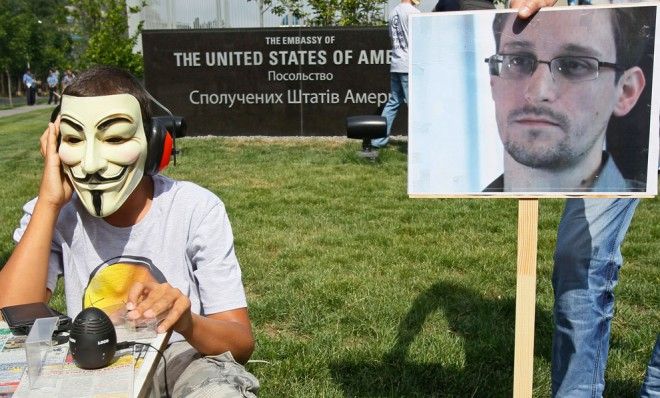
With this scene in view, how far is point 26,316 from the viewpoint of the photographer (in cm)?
208

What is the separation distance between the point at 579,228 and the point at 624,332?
1525 mm

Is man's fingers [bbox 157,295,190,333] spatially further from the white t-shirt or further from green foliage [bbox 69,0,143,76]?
green foliage [bbox 69,0,143,76]

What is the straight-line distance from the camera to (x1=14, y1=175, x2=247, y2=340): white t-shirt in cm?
242

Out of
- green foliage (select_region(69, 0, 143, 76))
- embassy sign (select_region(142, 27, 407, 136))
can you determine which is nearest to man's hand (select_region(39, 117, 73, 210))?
embassy sign (select_region(142, 27, 407, 136))

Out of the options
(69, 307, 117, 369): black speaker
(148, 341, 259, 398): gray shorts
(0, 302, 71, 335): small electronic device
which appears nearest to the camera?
(69, 307, 117, 369): black speaker

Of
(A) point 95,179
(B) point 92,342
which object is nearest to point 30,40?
(A) point 95,179

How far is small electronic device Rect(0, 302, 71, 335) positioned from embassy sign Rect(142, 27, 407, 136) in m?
9.87

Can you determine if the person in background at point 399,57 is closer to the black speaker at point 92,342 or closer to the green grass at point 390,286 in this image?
the green grass at point 390,286

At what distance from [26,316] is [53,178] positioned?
469mm

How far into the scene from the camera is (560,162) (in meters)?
2.48

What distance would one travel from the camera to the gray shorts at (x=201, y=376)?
2.15 m

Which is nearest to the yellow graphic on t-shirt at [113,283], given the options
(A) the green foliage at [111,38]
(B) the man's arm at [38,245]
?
(B) the man's arm at [38,245]

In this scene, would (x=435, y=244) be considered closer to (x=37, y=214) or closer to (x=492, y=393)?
(x=492, y=393)

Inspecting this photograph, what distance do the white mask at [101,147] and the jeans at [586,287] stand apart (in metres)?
1.55
